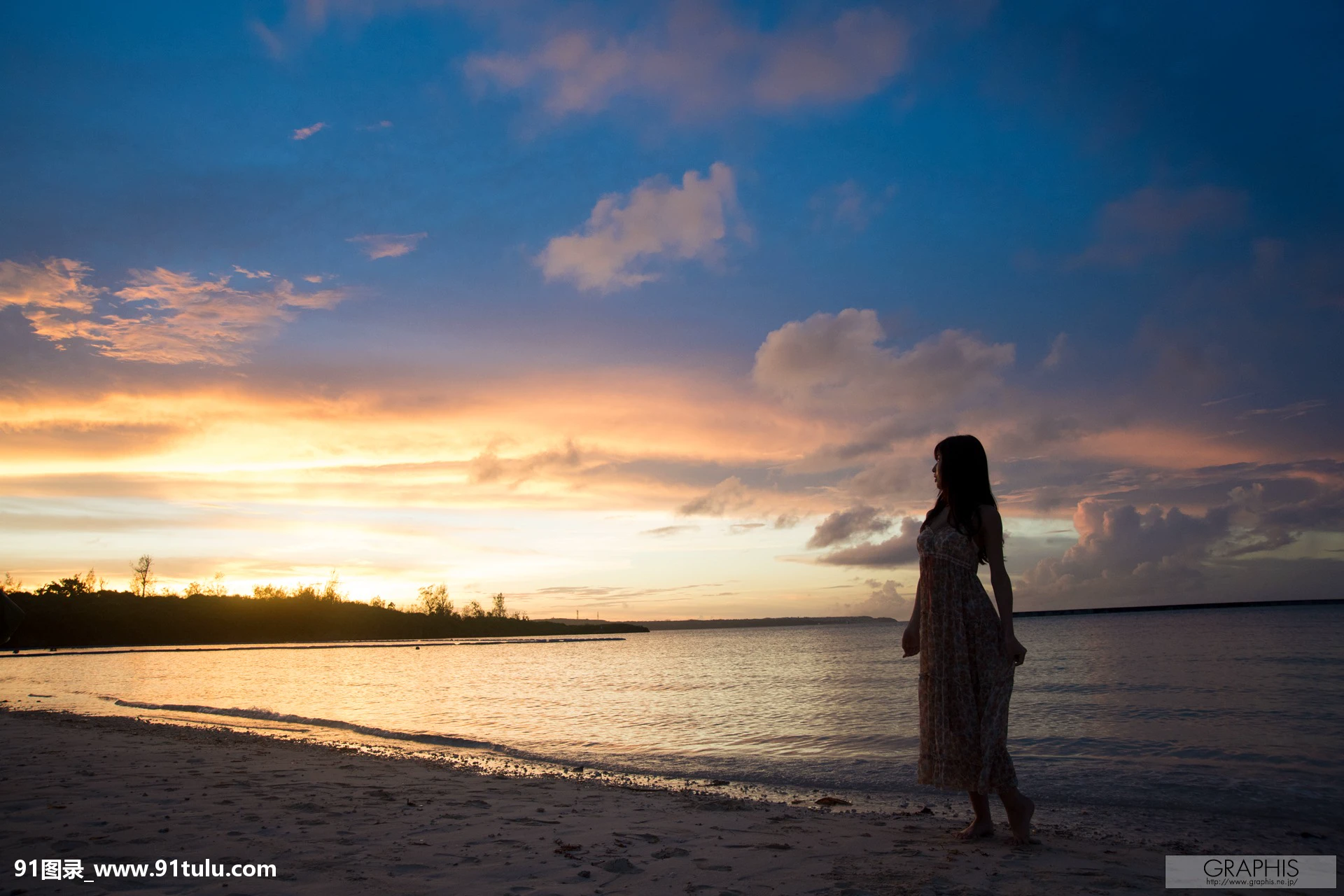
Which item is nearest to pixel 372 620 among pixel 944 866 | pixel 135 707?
pixel 135 707

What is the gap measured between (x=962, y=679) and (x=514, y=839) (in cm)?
372

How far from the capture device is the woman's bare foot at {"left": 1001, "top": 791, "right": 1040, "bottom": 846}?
17.5 feet

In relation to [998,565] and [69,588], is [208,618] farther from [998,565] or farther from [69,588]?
[998,565]

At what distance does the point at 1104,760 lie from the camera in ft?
38.3

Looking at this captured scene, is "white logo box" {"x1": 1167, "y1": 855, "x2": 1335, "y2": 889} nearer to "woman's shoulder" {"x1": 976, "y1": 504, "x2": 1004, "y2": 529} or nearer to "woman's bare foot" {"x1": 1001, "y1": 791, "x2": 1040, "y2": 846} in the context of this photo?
"woman's bare foot" {"x1": 1001, "y1": 791, "x2": 1040, "y2": 846}

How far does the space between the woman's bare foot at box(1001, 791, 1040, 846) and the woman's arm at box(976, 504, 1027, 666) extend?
112 centimetres

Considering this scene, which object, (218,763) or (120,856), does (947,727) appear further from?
(218,763)

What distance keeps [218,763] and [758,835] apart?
7.79 meters

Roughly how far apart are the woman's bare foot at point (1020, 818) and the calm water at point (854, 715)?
442 centimetres

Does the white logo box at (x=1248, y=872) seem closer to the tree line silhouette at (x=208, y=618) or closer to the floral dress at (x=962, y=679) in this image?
the floral dress at (x=962, y=679)

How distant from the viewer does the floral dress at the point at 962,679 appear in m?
5.06

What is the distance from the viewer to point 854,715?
60.8 ft

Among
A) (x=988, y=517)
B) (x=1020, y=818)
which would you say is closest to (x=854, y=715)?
(x=1020, y=818)

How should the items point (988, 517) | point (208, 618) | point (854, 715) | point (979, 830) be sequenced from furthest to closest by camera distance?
point (208, 618) → point (854, 715) → point (979, 830) → point (988, 517)
